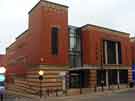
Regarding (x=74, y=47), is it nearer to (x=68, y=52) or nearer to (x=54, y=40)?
(x=68, y=52)

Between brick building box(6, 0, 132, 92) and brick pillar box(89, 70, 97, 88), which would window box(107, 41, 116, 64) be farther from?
brick pillar box(89, 70, 97, 88)

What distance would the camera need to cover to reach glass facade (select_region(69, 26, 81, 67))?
5422cm

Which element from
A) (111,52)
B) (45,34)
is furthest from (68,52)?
(111,52)

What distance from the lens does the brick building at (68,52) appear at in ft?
153

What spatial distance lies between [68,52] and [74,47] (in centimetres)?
291

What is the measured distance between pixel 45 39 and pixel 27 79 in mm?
10372

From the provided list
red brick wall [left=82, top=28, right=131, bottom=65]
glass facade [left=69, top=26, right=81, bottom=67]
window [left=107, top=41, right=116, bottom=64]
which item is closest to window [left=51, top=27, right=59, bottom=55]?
glass facade [left=69, top=26, right=81, bottom=67]

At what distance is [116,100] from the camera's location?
32688 mm

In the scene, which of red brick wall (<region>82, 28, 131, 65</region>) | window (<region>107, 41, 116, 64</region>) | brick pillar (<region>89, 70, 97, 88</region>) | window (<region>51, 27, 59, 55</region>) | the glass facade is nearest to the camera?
window (<region>51, 27, 59, 55</region>)

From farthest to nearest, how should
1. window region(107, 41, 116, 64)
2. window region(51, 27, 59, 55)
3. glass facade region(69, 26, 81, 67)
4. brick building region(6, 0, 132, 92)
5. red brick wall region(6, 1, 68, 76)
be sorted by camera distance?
1. window region(107, 41, 116, 64)
2. glass facade region(69, 26, 81, 67)
3. window region(51, 27, 59, 55)
4. brick building region(6, 0, 132, 92)
5. red brick wall region(6, 1, 68, 76)

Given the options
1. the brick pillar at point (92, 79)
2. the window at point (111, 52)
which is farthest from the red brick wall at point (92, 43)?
the brick pillar at point (92, 79)

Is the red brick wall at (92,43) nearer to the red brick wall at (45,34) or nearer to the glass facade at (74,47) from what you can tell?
the glass facade at (74,47)

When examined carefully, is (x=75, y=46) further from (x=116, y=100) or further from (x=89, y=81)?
(x=116, y=100)

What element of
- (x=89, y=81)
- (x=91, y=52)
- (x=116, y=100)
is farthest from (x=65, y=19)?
(x=116, y=100)
